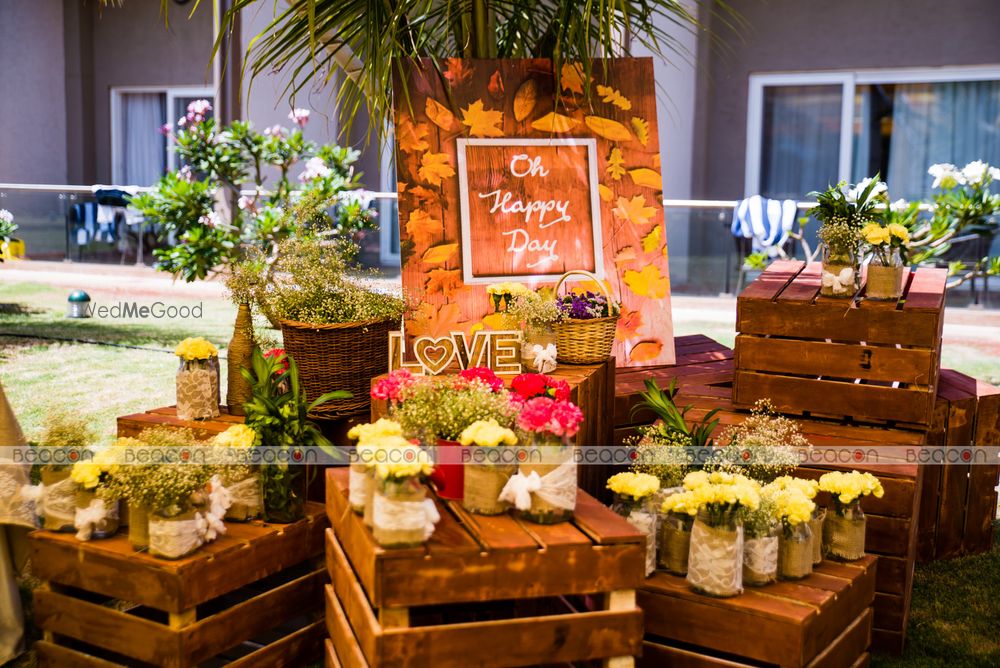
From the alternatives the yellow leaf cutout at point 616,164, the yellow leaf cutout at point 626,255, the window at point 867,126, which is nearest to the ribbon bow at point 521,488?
the yellow leaf cutout at point 626,255

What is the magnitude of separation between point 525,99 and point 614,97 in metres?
0.42

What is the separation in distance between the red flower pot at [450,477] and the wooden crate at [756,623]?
0.53m

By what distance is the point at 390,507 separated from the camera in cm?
224

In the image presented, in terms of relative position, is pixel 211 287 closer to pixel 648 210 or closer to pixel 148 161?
pixel 148 161

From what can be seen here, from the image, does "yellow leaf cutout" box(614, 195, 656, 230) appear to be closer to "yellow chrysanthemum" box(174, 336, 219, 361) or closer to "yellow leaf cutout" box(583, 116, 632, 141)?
"yellow leaf cutout" box(583, 116, 632, 141)

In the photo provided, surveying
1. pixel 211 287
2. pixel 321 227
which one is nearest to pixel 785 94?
pixel 211 287

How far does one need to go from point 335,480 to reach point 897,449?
1752 mm

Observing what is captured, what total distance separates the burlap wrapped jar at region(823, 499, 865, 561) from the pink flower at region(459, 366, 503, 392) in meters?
0.98

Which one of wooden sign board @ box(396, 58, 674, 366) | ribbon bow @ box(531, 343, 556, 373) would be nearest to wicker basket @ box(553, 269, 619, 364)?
ribbon bow @ box(531, 343, 556, 373)

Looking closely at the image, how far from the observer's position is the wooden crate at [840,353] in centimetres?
335

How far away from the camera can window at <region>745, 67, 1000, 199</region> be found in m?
10.7

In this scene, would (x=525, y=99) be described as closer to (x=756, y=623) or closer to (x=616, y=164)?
(x=616, y=164)

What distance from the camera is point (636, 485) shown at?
2750 millimetres

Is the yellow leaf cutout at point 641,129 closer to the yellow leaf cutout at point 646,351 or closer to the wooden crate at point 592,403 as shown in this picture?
the yellow leaf cutout at point 646,351
